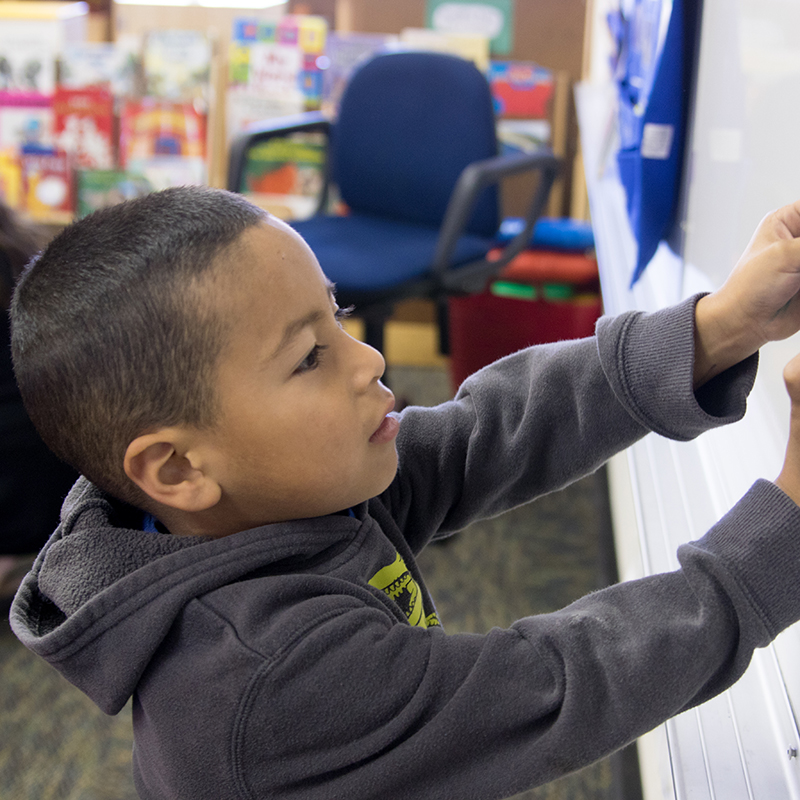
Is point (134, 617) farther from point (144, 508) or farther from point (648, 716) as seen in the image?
point (648, 716)

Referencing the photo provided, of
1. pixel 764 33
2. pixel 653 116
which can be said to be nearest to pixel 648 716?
pixel 764 33

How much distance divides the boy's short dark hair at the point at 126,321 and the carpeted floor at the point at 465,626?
85 centimetres

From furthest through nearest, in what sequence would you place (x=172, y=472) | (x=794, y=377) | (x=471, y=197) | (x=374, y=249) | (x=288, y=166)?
(x=288, y=166) → (x=374, y=249) → (x=471, y=197) → (x=172, y=472) → (x=794, y=377)

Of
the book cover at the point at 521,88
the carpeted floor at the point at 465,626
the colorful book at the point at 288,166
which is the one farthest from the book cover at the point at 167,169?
the carpeted floor at the point at 465,626

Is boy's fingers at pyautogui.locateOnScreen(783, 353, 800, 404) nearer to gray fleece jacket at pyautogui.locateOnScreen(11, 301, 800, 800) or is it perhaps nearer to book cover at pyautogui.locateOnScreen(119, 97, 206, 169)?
gray fleece jacket at pyautogui.locateOnScreen(11, 301, 800, 800)

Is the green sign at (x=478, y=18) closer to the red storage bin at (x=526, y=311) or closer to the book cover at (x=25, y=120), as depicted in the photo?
the red storage bin at (x=526, y=311)

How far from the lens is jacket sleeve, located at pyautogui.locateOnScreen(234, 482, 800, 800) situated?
44cm

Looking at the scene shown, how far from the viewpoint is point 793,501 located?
0.44 m

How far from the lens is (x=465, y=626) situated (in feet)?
5.00

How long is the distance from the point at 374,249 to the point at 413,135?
36 centimetres

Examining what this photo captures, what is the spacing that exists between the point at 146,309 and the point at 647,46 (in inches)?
29.8

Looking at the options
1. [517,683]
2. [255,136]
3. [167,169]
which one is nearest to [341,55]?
[167,169]

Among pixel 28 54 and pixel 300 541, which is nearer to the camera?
pixel 300 541

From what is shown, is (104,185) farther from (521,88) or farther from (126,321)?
(126,321)
